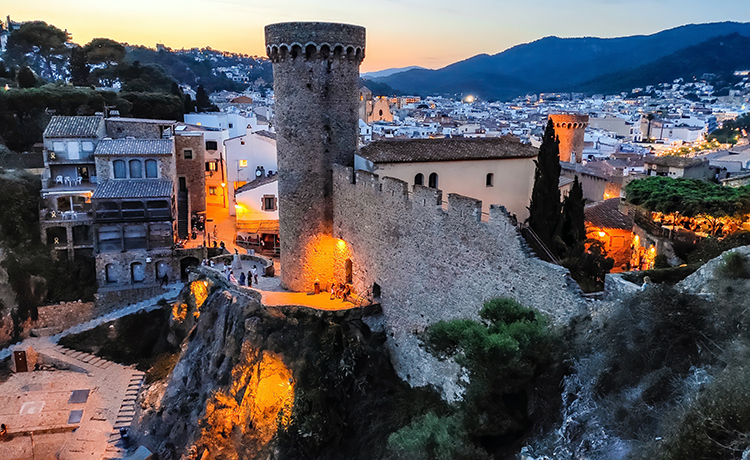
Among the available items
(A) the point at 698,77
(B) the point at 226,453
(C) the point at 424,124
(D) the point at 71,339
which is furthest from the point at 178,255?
(A) the point at 698,77

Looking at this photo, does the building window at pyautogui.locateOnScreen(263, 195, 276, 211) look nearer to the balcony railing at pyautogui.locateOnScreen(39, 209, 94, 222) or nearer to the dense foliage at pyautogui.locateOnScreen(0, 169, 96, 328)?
the balcony railing at pyautogui.locateOnScreen(39, 209, 94, 222)

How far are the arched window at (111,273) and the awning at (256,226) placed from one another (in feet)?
24.4

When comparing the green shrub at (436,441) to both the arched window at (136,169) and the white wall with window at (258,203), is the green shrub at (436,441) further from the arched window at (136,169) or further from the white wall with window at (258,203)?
the arched window at (136,169)

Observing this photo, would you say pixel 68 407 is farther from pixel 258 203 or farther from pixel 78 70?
pixel 78 70

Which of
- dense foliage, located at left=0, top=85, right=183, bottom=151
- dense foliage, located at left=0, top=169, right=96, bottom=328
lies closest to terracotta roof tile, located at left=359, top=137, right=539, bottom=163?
dense foliage, located at left=0, top=169, right=96, bottom=328

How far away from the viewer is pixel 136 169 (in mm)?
33844

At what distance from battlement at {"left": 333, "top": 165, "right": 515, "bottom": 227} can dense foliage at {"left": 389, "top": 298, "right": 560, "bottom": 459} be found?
10.3 ft

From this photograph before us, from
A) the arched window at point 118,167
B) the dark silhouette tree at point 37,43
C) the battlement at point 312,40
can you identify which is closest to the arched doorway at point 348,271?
the battlement at point 312,40

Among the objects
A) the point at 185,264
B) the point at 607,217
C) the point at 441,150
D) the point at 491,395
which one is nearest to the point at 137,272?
the point at 185,264

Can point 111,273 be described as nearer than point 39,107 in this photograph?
Yes

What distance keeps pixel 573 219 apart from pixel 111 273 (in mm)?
25737

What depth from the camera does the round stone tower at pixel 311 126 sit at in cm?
2011

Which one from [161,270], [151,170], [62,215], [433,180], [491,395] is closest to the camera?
[491,395]

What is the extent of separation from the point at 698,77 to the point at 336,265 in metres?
193
